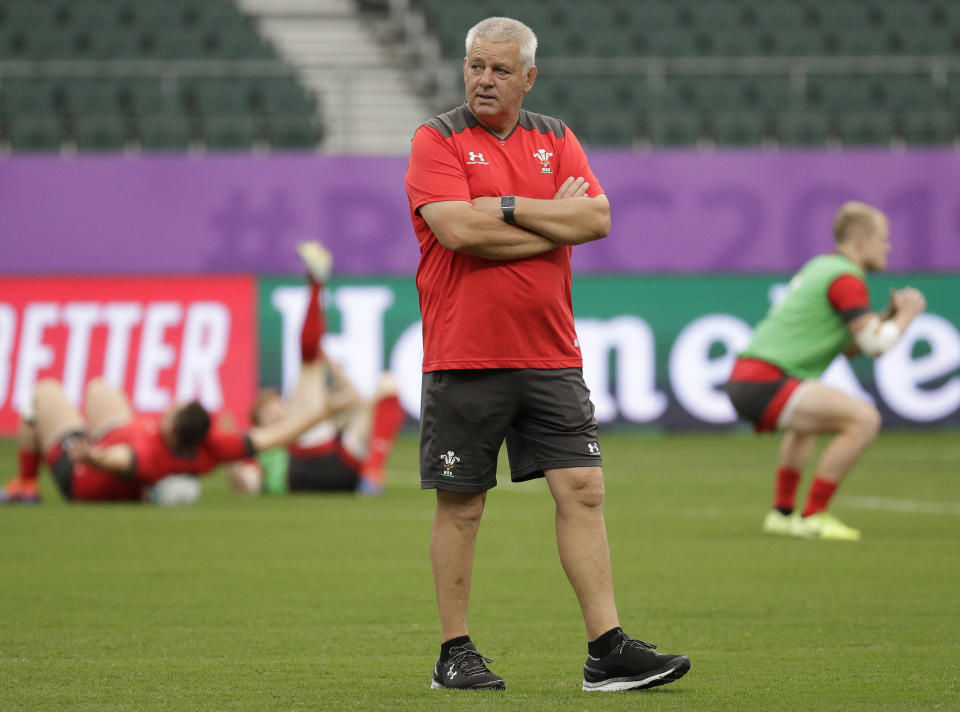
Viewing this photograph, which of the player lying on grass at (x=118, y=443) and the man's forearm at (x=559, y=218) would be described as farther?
the player lying on grass at (x=118, y=443)

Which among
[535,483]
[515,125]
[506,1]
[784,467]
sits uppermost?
[506,1]

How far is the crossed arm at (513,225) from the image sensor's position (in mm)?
4867

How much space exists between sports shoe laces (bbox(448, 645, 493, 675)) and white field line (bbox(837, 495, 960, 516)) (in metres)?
6.90

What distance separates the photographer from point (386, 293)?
1998 cm

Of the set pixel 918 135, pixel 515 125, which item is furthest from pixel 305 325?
pixel 918 135

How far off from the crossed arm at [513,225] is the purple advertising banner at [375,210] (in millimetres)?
15187

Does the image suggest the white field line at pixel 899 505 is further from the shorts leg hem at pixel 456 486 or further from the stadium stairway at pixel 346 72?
the stadium stairway at pixel 346 72

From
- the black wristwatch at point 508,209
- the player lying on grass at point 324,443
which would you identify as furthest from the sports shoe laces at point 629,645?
the player lying on grass at point 324,443

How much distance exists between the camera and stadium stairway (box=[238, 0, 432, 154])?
69.7 feet

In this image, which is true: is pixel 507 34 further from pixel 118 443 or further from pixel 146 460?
pixel 118 443

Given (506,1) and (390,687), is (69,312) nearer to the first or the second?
(506,1)

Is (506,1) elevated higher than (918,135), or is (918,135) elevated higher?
(506,1)

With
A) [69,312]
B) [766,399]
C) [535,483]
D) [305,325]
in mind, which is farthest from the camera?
[69,312]

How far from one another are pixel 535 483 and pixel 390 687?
9.80 metres
